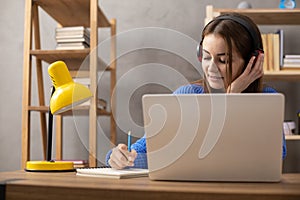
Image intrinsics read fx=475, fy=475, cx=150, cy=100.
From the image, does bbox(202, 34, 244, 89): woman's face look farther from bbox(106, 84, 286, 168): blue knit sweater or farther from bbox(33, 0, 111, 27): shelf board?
bbox(33, 0, 111, 27): shelf board

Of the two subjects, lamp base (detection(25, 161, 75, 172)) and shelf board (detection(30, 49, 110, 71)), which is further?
shelf board (detection(30, 49, 110, 71))

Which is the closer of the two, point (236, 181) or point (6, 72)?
point (236, 181)

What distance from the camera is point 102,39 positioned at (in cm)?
339

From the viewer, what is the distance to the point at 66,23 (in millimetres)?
3191

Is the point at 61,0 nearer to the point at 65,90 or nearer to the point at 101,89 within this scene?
the point at 101,89

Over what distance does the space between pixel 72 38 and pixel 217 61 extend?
4.46 ft

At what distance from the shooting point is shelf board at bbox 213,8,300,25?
2.94 metres

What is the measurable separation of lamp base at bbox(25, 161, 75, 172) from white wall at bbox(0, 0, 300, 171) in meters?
1.82

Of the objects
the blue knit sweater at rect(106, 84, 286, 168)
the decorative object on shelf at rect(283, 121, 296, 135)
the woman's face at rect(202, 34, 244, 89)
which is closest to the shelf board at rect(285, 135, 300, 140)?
the decorative object on shelf at rect(283, 121, 296, 135)

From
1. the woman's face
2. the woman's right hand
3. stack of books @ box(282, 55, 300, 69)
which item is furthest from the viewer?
stack of books @ box(282, 55, 300, 69)

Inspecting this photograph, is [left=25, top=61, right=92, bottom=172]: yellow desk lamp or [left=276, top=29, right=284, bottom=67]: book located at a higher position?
[left=276, top=29, right=284, bottom=67]: book

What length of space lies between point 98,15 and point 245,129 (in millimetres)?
2126

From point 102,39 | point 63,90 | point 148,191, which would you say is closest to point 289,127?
point 102,39

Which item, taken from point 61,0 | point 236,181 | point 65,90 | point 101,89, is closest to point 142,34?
point 101,89
